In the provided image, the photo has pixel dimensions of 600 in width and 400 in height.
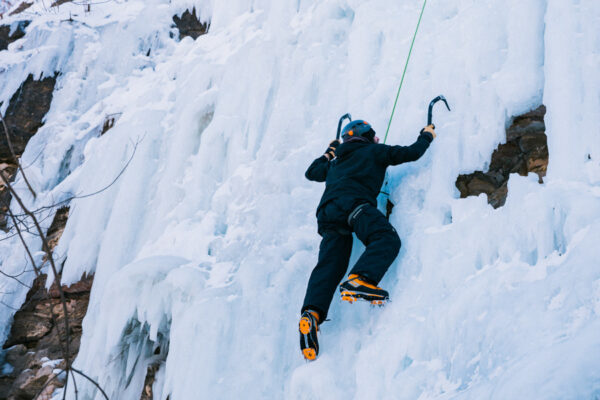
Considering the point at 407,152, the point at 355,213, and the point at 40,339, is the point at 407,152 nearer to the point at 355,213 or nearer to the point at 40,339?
the point at 355,213

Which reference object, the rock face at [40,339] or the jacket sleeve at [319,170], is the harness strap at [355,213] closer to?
the jacket sleeve at [319,170]

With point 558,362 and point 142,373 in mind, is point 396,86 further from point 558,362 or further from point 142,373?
point 142,373

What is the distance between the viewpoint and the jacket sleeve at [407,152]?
2422 millimetres

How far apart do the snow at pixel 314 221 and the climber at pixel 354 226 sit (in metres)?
0.17

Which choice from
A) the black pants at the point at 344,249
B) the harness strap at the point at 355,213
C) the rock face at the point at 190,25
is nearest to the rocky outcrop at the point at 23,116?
the rock face at the point at 190,25

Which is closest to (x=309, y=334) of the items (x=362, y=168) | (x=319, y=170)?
(x=362, y=168)

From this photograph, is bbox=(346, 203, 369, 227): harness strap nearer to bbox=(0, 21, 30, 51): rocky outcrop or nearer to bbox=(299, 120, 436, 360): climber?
bbox=(299, 120, 436, 360): climber

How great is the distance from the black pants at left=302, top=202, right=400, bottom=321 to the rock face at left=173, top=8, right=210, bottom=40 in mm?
4602

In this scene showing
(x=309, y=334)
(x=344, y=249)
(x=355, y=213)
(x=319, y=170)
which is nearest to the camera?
(x=309, y=334)

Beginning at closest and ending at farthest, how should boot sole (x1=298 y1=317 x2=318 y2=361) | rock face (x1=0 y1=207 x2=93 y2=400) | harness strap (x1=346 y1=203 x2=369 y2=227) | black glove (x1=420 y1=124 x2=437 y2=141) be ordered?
boot sole (x1=298 y1=317 x2=318 y2=361)
harness strap (x1=346 y1=203 x2=369 y2=227)
black glove (x1=420 y1=124 x2=437 y2=141)
rock face (x1=0 y1=207 x2=93 y2=400)

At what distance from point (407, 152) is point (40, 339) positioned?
14.9 ft

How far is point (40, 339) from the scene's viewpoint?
5082 mm

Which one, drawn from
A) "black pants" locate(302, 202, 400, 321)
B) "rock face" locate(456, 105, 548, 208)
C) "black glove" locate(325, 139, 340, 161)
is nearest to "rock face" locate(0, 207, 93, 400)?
"black glove" locate(325, 139, 340, 161)

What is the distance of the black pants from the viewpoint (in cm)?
215
